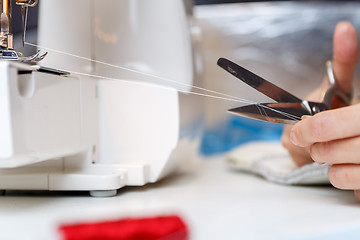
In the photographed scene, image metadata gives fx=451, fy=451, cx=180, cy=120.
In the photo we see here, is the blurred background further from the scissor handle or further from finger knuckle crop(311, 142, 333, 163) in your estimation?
finger knuckle crop(311, 142, 333, 163)

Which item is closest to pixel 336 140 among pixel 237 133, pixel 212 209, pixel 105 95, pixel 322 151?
pixel 322 151

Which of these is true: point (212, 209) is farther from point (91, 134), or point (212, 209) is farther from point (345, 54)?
point (345, 54)

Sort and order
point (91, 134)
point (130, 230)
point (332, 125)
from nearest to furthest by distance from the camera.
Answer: point (130, 230) < point (332, 125) < point (91, 134)

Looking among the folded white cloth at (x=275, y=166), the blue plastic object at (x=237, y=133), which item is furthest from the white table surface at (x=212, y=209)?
the blue plastic object at (x=237, y=133)

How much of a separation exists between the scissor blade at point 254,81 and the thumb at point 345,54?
0.17m

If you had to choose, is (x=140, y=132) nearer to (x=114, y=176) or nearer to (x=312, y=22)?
(x=114, y=176)

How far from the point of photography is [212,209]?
382mm

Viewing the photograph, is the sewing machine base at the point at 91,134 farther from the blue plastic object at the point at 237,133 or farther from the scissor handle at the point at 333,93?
the blue plastic object at the point at 237,133

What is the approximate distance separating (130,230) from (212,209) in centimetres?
13

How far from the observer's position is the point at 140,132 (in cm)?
50

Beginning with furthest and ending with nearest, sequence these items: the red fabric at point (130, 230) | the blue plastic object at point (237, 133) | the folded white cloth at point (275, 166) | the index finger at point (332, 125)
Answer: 1. the blue plastic object at point (237, 133)
2. the folded white cloth at point (275, 166)
3. the index finger at point (332, 125)
4. the red fabric at point (130, 230)

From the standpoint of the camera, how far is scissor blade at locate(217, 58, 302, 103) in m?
0.40

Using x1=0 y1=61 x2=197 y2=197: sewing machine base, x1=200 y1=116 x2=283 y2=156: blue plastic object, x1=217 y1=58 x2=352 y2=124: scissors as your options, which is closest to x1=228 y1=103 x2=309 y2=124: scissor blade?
x1=217 y1=58 x2=352 y2=124: scissors

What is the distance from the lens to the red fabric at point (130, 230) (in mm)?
257
